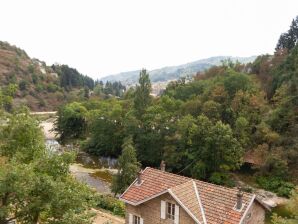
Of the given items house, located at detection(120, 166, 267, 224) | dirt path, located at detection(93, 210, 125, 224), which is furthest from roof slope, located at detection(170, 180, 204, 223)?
dirt path, located at detection(93, 210, 125, 224)

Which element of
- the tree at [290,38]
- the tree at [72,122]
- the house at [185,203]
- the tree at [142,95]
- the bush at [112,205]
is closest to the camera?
the house at [185,203]

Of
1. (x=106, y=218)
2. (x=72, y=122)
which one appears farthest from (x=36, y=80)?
(x=106, y=218)

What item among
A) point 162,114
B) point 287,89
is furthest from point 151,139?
point 287,89

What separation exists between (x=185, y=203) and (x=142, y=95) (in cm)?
4245

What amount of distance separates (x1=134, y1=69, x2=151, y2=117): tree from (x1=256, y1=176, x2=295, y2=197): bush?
23.7 meters

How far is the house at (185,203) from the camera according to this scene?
24.8m

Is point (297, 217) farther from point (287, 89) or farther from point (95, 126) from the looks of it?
point (95, 126)

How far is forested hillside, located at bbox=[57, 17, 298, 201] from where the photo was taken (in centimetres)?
5069

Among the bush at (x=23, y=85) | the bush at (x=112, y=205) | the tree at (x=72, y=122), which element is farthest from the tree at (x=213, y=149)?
the bush at (x=23, y=85)

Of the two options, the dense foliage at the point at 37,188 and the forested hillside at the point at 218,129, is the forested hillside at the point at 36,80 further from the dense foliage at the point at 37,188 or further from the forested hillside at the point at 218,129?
the dense foliage at the point at 37,188

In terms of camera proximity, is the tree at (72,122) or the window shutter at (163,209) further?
the tree at (72,122)

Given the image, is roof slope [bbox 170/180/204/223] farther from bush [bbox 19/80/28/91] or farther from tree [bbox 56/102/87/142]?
bush [bbox 19/80/28/91]

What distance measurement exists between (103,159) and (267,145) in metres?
30.1

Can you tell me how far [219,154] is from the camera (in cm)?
5003
